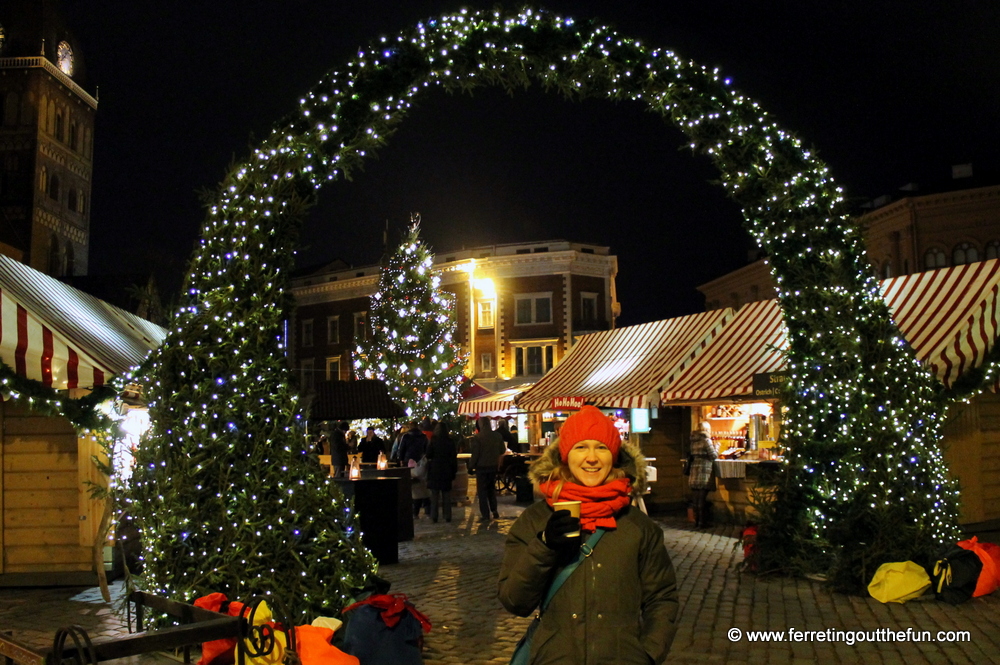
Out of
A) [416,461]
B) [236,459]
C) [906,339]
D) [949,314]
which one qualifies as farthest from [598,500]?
[416,461]

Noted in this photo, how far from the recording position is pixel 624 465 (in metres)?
3.65

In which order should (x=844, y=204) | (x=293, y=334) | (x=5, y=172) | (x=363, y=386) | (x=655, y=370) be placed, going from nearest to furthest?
(x=844, y=204)
(x=655, y=370)
(x=363, y=386)
(x=293, y=334)
(x=5, y=172)

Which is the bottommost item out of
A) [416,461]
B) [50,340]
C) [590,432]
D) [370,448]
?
[416,461]

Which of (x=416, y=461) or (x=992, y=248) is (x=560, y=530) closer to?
(x=416, y=461)

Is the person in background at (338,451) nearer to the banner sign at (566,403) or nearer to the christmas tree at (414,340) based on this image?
the banner sign at (566,403)

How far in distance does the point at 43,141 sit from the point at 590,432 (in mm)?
71074

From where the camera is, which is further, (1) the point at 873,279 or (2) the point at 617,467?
(1) the point at 873,279

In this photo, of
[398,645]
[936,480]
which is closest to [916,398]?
[936,480]

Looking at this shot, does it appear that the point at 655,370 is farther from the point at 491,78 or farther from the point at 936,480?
the point at 491,78

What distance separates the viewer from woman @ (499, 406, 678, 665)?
10.5 feet

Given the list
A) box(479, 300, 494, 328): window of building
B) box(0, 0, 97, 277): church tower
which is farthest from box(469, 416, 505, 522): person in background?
box(0, 0, 97, 277): church tower

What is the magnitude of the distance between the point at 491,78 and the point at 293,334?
52.4 meters

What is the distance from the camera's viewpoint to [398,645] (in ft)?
19.0

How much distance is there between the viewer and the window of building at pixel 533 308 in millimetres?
48031
